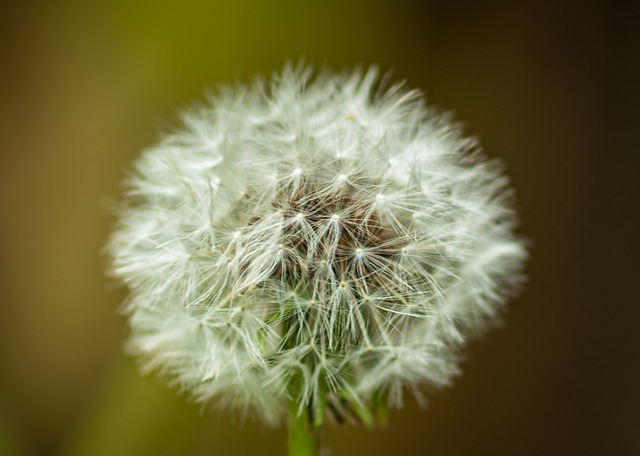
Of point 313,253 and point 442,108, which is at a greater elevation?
point 442,108

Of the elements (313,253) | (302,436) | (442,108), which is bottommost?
(302,436)

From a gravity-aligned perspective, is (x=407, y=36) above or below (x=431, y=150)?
above

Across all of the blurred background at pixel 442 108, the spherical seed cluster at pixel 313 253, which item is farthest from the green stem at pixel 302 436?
the blurred background at pixel 442 108

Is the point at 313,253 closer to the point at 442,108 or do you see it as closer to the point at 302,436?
the point at 302,436

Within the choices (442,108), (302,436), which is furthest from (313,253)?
(442,108)

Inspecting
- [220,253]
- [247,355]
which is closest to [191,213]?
[220,253]

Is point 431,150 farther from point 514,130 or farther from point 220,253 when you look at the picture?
point 514,130
